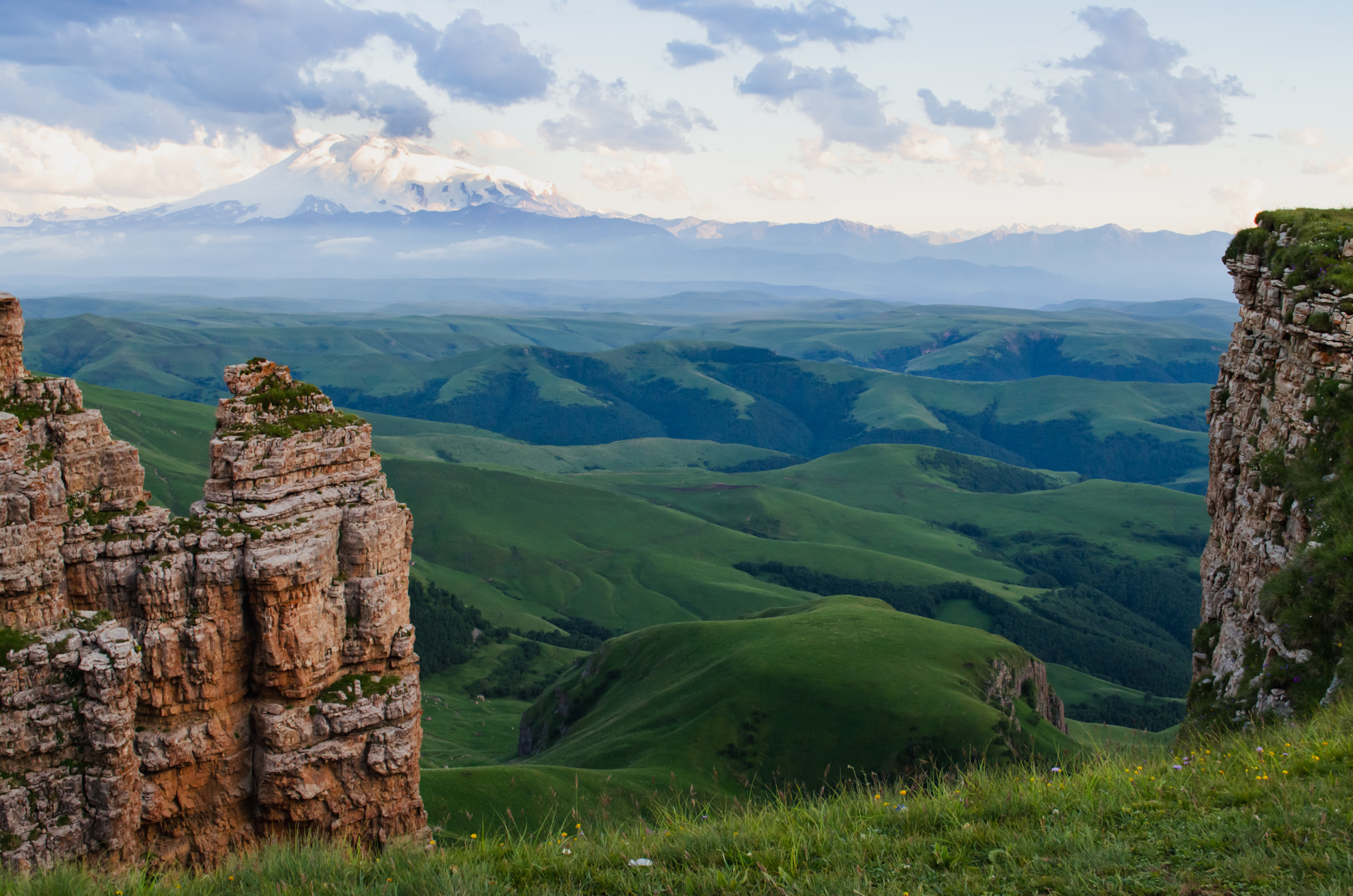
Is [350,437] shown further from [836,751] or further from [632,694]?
[632,694]

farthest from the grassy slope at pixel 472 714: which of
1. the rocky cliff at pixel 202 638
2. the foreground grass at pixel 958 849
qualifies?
the foreground grass at pixel 958 849

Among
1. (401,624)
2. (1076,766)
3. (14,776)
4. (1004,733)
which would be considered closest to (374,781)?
(401,624)

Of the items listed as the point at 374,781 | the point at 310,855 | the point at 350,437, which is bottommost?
the point at 374,781

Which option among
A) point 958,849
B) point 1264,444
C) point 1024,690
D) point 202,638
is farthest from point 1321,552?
point 1024,690

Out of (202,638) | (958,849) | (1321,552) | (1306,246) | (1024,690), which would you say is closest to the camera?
(958,849)

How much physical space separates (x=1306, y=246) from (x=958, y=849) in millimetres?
27990

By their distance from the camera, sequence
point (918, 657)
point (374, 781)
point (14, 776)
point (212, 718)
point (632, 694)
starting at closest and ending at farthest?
point (14, 776) < point (212, 718) < point (374, 781) < point (918, 657) < point (632, 694)

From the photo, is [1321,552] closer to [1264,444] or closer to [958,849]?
[1264,444]

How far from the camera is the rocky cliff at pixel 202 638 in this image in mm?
25891

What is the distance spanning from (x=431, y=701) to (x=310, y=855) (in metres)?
141

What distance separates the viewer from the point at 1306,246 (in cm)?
3069

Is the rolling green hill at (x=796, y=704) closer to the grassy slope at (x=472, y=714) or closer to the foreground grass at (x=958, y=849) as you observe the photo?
the grassy slope at (x=472, y=714)

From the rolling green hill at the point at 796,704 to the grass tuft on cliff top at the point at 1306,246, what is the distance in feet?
154

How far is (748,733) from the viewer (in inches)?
3445
